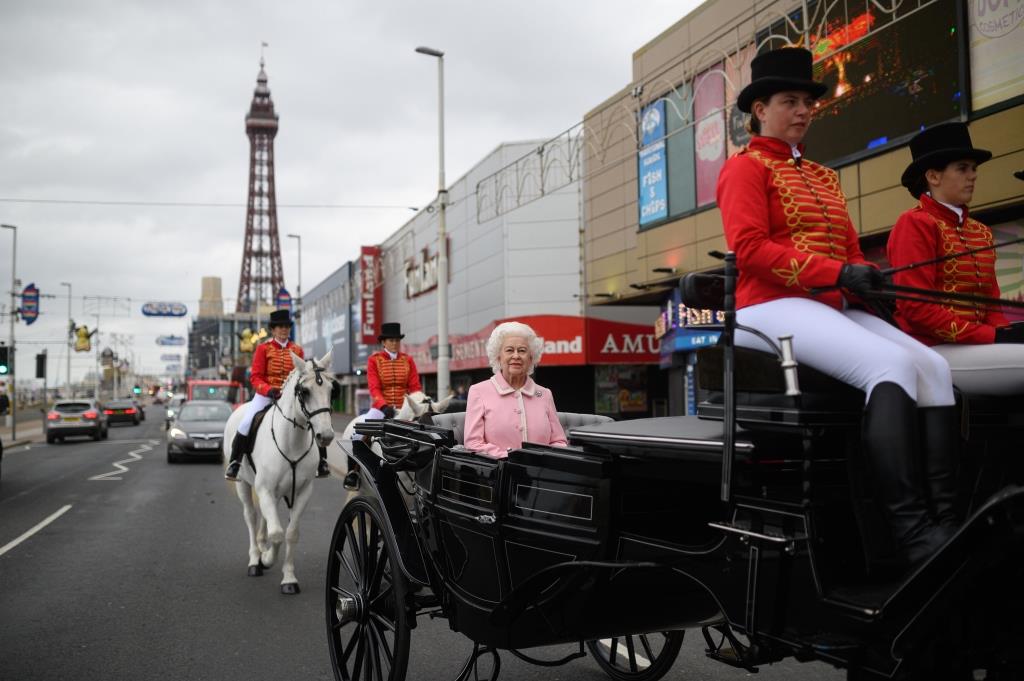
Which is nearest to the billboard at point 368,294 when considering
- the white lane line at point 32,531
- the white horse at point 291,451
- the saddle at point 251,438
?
the white lane line at point 32,531

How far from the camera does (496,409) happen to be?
12.6ft

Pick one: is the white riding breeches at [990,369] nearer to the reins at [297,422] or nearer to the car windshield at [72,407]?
the reins at [297,422]

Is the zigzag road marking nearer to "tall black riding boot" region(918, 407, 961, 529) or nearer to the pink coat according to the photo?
the pink coat

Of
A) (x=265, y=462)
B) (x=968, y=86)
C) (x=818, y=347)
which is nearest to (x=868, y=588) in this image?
(x=818, y=347)

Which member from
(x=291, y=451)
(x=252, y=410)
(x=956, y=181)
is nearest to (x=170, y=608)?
(x=291, y=451)

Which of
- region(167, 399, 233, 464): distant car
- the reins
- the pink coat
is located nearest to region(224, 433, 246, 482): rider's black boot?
the reins

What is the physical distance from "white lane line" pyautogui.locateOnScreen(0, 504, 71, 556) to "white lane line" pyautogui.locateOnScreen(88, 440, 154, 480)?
4300 mm

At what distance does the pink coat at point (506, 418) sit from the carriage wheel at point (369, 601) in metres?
0.62

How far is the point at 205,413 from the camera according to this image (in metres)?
20.5

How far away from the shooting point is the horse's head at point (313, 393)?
689 cm

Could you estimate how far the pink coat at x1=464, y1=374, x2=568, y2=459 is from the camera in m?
3.77

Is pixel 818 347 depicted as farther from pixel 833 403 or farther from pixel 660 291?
pixel 660 291

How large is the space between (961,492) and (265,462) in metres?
5.90

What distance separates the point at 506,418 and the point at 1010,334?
2074 millimetres
